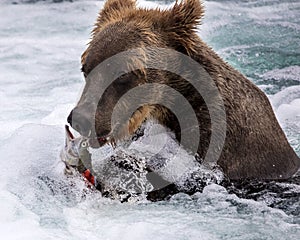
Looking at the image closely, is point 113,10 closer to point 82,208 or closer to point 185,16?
point 185,16

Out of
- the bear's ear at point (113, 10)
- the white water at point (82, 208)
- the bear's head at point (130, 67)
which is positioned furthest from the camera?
the bear's ear at point (113, 10)

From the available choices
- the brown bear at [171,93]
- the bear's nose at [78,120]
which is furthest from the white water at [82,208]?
the bear's nose at [78,120]

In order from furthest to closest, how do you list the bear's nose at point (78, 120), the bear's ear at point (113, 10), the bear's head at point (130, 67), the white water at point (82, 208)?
the bear's ear at point (113, 10)
the white water at point (82, 208)
the bear's head at point (130, 67)
the bear's nose at point (78, 120)

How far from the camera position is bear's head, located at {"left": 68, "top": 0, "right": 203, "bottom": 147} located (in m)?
4.48

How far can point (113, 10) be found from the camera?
501 cm

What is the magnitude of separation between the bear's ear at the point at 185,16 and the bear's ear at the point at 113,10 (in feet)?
1.27

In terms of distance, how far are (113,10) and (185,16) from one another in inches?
21.8

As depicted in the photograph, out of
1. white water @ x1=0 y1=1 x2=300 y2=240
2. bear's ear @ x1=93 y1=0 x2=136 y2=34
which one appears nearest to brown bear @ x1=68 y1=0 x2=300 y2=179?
bear's ear @ x1=93 y1=0 x2=136 y2=34

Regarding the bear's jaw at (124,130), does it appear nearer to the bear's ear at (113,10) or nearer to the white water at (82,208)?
the white water at (82,208)

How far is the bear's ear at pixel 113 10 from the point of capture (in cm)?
498

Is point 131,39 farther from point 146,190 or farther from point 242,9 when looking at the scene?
point 242,9

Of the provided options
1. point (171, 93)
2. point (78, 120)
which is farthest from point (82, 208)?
point (171, 93)

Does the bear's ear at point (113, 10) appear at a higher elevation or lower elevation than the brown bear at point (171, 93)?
higher

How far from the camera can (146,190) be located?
5.12m
